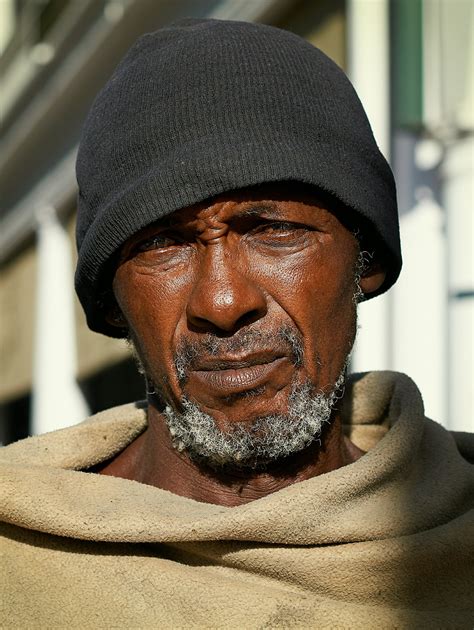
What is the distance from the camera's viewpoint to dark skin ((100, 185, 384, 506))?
6.78 ft

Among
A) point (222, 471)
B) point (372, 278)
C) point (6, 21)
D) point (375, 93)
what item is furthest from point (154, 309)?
point (6, 21)

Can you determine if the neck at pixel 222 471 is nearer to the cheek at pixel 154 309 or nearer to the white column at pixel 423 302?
the cheek at pixel 154 309

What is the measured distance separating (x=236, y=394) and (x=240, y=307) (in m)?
0.18

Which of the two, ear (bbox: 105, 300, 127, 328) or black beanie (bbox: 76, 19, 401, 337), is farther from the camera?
ear (bbox: 105, 300, 127, 328)

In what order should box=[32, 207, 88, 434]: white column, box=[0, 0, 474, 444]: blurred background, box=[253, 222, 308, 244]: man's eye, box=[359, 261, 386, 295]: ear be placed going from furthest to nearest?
box=[32, 207, 88, 434]: white column < box=[0, 0, 474, 444]: blurred background < box=[359, 261, 386, 295]: ear < box=[253, 222, 308, 244]: man's eye

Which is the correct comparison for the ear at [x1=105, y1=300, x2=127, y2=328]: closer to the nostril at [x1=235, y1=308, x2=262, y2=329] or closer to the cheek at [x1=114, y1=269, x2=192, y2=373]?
the cheek at [x1=114, y1=269, x2=192, y2=373]

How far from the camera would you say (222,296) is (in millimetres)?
2020

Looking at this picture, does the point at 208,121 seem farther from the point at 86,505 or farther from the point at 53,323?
the point at 53,323

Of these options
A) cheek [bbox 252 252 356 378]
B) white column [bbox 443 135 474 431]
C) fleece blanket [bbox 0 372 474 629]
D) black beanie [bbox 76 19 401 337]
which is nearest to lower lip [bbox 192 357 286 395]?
cheek [bbox 252 252 356 378]

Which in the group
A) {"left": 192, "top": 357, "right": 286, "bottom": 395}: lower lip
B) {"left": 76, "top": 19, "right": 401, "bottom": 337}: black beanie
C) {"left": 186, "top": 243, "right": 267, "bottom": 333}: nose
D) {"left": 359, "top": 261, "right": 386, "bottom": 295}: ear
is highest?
{"left": 76, "top": 19, "right": 401, "bottom": 337}: black beanie

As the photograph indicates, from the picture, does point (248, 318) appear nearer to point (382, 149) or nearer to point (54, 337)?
point (382, 149)

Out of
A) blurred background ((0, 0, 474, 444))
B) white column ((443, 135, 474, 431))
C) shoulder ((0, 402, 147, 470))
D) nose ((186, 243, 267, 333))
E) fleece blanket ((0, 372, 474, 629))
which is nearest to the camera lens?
Answer: fleece blanket ((0, 372, 474, 629))

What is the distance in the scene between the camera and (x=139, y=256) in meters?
2.24

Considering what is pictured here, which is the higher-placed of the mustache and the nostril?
the nostril
